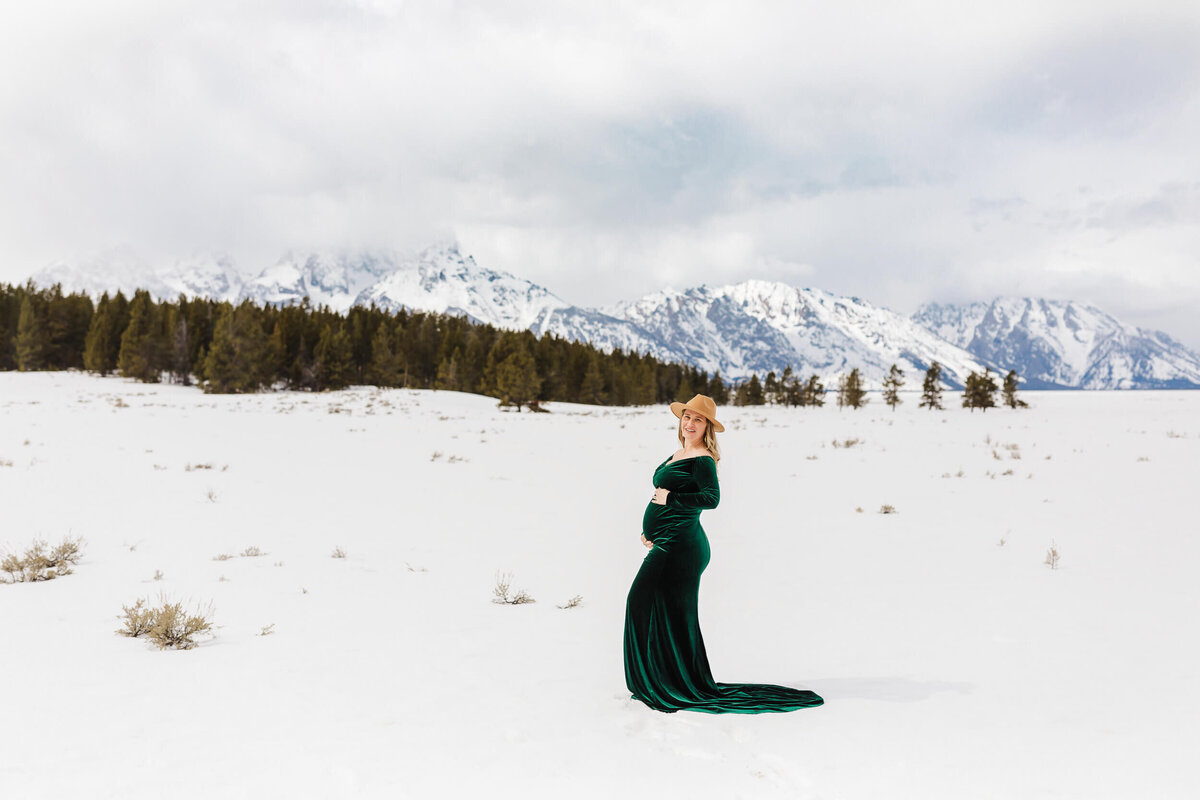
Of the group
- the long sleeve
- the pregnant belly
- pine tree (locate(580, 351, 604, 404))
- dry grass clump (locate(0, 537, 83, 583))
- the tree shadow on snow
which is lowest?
dry grass clump (locate(0, 537, 83, 583))

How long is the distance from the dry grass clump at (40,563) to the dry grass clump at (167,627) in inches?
97.7

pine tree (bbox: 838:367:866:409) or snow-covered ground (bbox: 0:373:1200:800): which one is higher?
pine tree (bbox: 838:367:866:409)

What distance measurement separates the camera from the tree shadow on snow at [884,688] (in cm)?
474

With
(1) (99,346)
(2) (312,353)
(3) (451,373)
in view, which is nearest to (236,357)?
(2) (312,353)

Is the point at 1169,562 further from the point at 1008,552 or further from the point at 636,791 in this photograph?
the point at 636,791

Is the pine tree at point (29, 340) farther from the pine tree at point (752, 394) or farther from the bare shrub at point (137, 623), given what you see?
the pine tree at point (752, 394)

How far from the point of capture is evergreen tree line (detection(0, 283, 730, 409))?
5425 centimetres

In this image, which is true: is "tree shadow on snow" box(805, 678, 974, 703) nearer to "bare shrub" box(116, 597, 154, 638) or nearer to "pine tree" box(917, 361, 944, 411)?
"bare shrub" box(116, 597, 154, 638)

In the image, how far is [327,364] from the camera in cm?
6331

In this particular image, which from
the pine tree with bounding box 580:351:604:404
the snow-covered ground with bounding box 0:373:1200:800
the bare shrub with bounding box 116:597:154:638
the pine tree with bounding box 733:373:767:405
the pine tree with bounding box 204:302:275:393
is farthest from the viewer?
the pine tree with bounding box 733:373:767:405

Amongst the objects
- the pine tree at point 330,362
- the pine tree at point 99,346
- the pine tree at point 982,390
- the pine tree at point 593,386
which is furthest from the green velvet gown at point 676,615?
the pine tree at point 99,346

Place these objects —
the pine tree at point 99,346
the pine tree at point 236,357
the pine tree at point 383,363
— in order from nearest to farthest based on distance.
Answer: the pine tree at point 236,357, the pine tree at point 99,346, the pine tree at point 383,363

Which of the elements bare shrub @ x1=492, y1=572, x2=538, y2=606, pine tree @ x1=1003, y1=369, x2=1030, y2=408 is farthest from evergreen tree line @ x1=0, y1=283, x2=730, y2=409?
bare shrub @ x1=492, y1=572, x2=538, y2=606

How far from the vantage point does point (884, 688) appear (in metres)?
4.91
